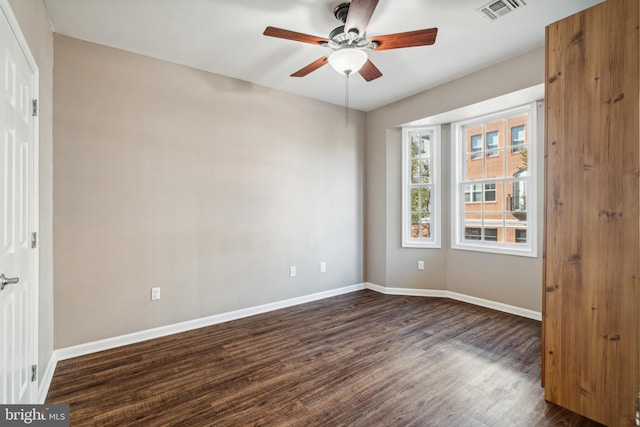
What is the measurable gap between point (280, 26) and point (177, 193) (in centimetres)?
191

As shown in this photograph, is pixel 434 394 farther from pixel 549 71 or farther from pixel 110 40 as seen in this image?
pixel 110 40

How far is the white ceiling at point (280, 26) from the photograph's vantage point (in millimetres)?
2312

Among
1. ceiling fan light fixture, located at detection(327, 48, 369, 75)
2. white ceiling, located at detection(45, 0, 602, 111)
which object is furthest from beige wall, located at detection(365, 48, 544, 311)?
ceiling fan light fixture, located at detection(327, 48, 369, 75)

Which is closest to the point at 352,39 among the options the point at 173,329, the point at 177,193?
the point at 177,193

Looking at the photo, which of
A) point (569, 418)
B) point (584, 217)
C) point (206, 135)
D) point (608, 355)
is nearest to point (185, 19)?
point (206, 135)

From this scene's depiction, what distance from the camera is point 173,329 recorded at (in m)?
3.12

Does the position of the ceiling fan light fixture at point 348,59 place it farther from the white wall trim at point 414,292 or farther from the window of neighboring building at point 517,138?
the white wall trim at point 414,292

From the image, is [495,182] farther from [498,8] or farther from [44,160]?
[44,160]

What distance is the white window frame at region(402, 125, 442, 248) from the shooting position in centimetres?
439

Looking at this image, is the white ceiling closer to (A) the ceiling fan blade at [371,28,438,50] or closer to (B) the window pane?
(A) the ceiling fan blade at [371,28,438,50]

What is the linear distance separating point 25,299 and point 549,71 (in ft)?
11.7

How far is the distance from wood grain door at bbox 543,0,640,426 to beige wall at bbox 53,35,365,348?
9.02ft

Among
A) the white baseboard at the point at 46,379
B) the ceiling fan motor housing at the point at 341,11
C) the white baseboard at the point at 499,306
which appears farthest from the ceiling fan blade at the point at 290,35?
the white baseboard at the point at 499,306

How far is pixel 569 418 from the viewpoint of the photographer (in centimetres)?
185
